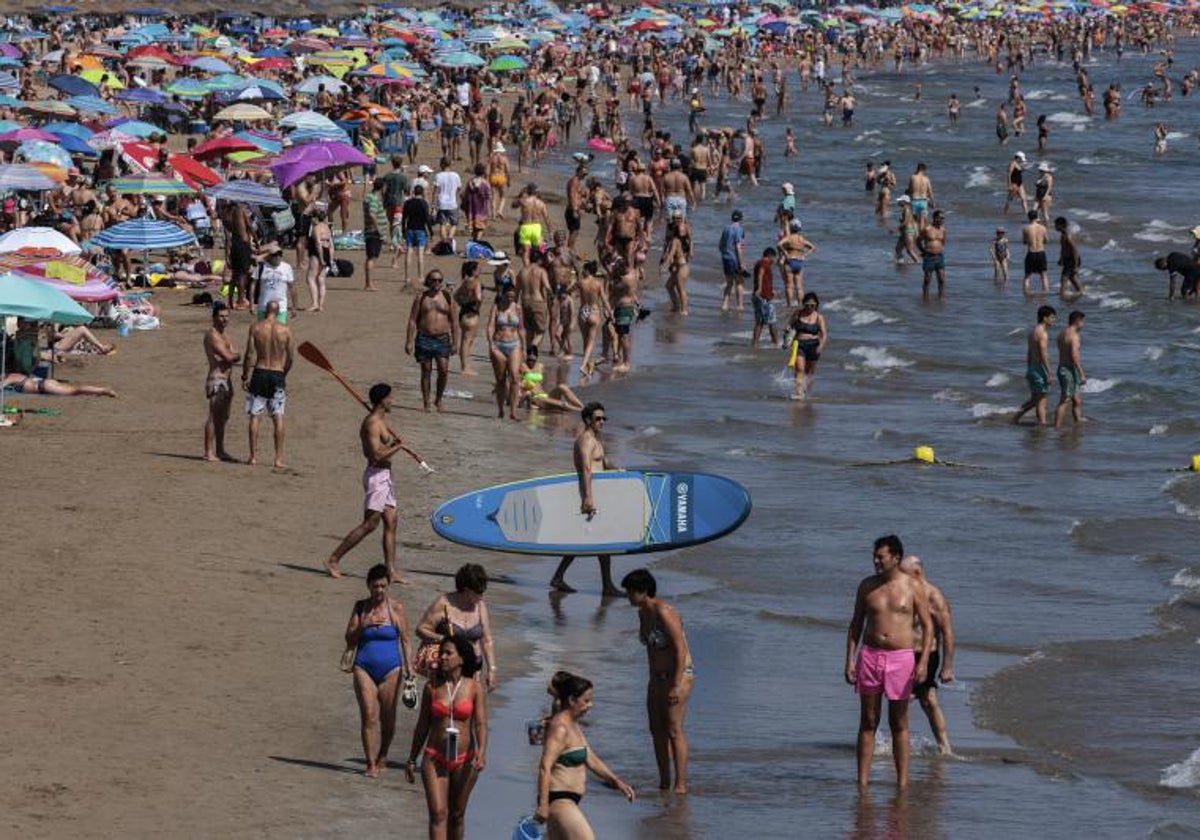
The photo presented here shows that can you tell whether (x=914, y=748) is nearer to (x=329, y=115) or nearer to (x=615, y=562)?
(x=615, y=562)

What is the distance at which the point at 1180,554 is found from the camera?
56.3ft

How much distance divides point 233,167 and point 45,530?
14461 millimetres

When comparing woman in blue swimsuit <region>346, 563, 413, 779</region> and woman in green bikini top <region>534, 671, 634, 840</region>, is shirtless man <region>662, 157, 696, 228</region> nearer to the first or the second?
woman in blue swimsuit <region>346, 563, 413, 779</region>

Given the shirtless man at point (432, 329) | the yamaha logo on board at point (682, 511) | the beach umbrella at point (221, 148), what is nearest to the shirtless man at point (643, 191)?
the beach umbrella at point (221, 148)

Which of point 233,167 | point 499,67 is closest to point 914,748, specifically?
point 233,167

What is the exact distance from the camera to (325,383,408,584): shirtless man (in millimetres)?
14000

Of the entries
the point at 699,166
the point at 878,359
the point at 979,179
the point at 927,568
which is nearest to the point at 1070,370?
the point at 878,359

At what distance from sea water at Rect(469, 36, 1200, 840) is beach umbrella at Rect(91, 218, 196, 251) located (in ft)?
16.2

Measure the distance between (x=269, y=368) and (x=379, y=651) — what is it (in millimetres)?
6801

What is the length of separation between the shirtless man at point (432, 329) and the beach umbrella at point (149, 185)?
6729mm

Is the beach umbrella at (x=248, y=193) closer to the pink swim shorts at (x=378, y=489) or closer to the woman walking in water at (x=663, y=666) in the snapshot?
the pink swim shorts at (x=378, y=489)

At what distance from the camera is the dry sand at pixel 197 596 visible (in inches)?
395

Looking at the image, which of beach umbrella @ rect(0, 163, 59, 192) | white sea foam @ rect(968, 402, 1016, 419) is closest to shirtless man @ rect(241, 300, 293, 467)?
beach umbrella @ rect(0, 163, 59, 192)

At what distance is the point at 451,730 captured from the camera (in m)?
8.84
